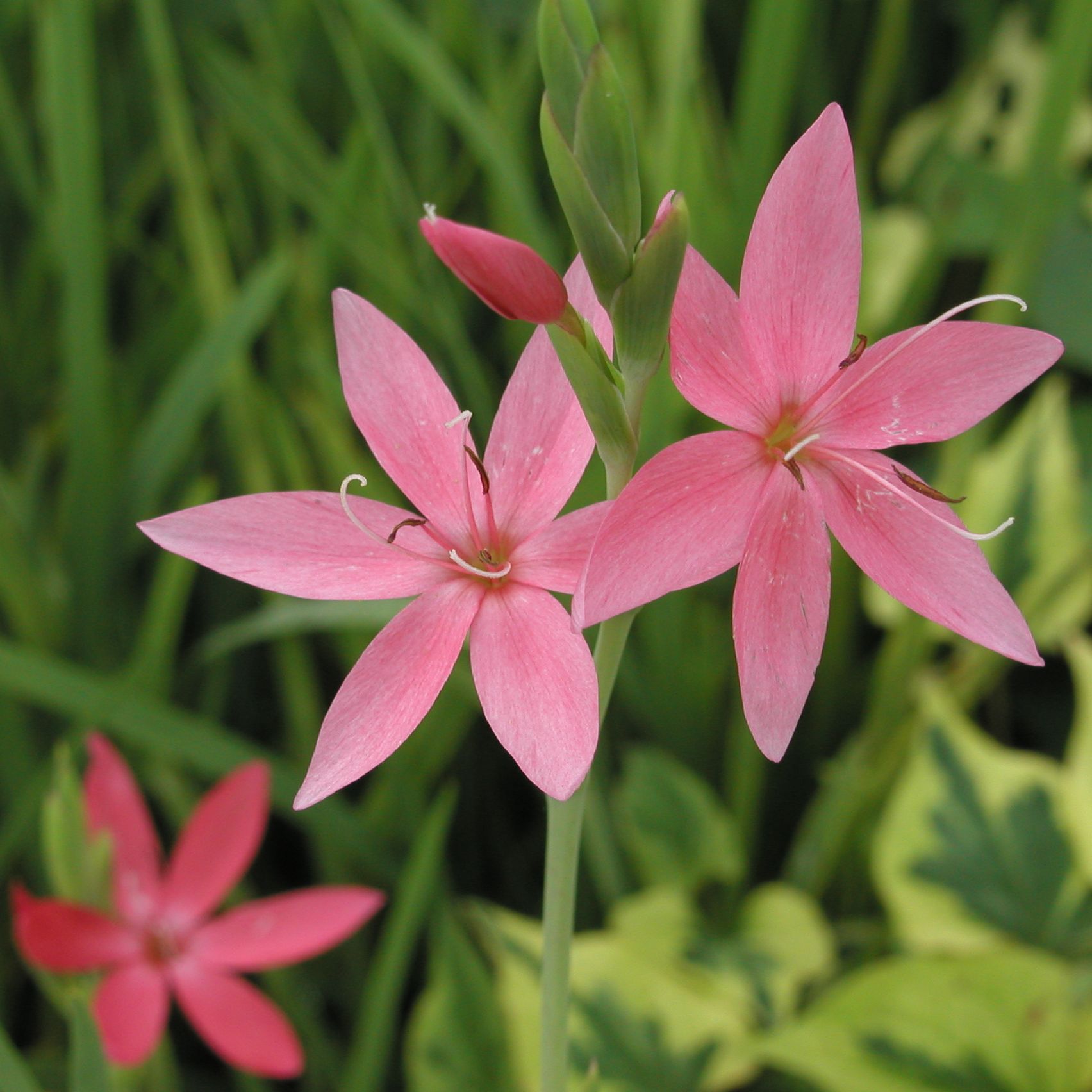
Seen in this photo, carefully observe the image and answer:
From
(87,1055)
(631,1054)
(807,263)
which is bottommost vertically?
(631,1054)

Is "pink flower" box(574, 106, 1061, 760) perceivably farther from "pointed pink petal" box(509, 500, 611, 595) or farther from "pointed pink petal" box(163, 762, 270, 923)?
"pointed pink petal" box(163, 762, 270, 923)

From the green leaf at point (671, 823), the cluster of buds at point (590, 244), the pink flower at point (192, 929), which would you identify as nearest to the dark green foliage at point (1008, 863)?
the green leaf at point (671, 823)

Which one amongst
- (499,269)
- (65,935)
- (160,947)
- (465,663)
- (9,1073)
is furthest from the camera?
(465,663)

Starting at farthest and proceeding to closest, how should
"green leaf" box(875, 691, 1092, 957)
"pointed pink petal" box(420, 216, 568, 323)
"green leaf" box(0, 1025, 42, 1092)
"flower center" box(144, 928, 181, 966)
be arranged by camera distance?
"green leaf" box(875, 691, 1092, 957)
"flower center" box(144, 928, 181, 966)
"green leaf" box(0, 1025, 42, 1092)
"pointed pink petal" box(420, 216, 568, 323)

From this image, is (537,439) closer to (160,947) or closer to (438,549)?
(438,549)

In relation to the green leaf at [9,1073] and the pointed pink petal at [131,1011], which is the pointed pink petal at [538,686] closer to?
the green leaf at [9,1073]

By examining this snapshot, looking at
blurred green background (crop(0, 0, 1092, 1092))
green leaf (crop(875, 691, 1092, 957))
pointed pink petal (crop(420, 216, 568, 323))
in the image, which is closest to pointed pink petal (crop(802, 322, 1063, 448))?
pointed pink petal (crop(420, 216, 568, 323))

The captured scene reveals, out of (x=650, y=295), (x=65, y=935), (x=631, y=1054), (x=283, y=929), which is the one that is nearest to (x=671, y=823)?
(x=631, y=1054)
